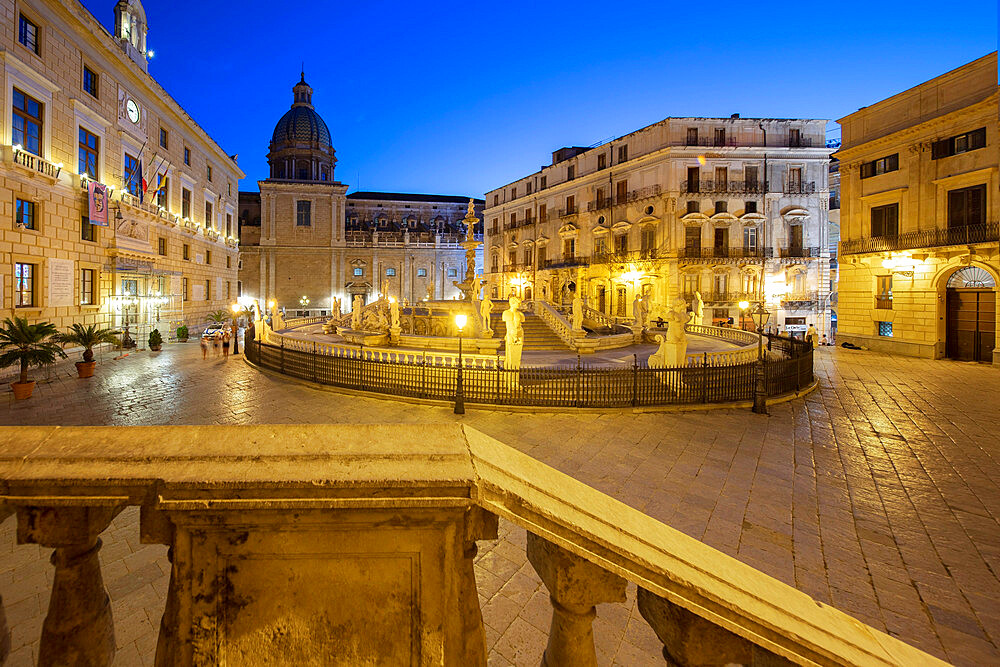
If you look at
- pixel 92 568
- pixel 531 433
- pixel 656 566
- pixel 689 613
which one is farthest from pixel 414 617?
pixel 531 433

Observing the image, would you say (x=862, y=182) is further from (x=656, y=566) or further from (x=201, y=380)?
(x=201, y=380)

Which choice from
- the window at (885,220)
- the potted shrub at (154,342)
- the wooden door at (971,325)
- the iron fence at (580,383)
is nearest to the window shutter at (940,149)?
the window at (885,220)

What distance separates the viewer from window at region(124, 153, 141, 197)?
19719mm

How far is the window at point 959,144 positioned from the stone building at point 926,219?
41mm

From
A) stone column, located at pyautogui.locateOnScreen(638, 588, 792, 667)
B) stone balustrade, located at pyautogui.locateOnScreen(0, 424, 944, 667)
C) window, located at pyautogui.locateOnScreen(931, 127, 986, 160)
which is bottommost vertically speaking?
stone column, located at pyautogui.locateOnScreen(638, 588, 792, 667)

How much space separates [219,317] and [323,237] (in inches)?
909

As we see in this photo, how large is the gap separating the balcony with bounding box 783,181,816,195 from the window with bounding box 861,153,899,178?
9533 mm

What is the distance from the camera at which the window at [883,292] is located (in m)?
20.9

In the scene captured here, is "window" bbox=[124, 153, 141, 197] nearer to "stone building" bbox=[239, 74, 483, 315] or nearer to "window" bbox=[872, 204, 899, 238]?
"stone building" bbox=[239, 74, 483, 315]

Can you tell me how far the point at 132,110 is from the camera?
821 inches

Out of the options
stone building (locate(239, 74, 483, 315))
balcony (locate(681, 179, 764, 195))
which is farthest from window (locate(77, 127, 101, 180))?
balcony (locate(681, 179, 764, 195))

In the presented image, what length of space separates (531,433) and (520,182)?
129 feet

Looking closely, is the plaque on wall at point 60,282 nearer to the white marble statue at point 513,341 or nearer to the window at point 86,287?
the window at point 86,287

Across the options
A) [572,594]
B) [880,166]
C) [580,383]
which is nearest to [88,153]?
[580,383]
